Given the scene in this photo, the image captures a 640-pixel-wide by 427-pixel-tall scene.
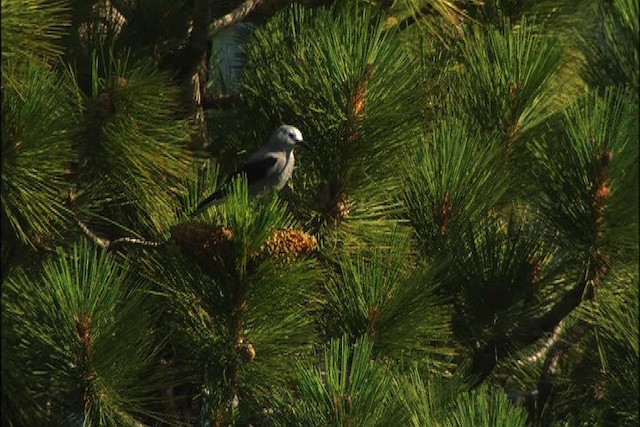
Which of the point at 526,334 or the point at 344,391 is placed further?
the point at 526,334

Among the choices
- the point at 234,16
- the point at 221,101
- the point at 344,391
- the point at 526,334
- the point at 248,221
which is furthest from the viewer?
the point at 221,101

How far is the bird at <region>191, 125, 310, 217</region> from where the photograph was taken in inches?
105

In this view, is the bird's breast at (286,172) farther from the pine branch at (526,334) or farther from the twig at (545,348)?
the twig at (545,348)

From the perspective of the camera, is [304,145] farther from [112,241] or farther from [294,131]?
[112,241]

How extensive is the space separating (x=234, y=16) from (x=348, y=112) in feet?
1.80

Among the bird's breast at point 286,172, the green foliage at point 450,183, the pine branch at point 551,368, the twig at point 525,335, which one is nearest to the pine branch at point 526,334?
the twig at point 525,335

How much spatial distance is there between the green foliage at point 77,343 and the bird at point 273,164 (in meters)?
0.29

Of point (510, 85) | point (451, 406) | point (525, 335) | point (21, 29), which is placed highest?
point (21, 29)

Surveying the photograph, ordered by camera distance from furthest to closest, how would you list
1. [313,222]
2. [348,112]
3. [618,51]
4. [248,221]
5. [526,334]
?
[526,334], [313,222], [348,112], [618,51], [248,221]

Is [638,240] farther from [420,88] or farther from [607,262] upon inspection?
[420,88]

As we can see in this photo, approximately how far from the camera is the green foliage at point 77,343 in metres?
2.32

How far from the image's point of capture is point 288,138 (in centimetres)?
270

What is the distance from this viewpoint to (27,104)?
2.37 m

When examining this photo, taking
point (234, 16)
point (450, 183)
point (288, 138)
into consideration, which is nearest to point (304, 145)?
point (288, 138)
